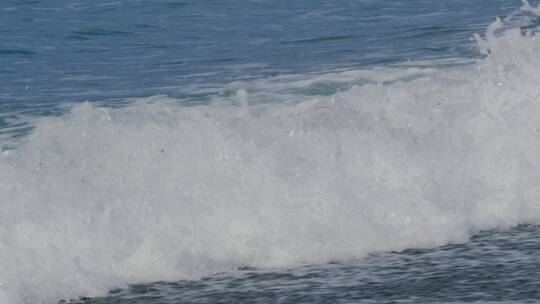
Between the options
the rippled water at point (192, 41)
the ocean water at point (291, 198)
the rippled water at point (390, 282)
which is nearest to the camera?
the rippled water at point (390, 282)

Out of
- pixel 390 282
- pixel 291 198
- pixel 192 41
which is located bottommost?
pixel 390 282

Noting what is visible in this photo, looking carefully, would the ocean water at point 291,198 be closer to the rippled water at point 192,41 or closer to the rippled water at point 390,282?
the rippled water at point 390,282

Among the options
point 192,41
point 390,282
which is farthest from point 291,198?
point 192,41

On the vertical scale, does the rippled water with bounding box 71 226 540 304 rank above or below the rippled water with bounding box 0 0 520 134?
below

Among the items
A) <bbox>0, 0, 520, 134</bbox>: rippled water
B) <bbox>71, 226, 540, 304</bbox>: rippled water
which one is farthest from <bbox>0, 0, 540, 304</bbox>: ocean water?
<bbox>0, 0, 520, 134</bbox>: rippled water

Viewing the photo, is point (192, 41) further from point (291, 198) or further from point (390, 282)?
point (390, 282)

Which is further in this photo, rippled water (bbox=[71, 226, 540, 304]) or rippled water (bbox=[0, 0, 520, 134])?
rippled water (bbox=[0, 0, 520, 134])

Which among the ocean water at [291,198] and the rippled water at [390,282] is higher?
the ocean water at [291,198]

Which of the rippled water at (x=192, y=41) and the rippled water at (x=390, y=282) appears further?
the rippled water at (x=192, y=41)

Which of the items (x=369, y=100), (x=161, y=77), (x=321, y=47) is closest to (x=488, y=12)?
(x=321, y=47)

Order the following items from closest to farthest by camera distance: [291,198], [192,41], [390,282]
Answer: [390,282]
[291,198]
[192,41]

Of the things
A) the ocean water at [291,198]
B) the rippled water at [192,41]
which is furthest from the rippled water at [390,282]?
the rippled water at [192,41]

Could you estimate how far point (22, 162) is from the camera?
7316 millimetres

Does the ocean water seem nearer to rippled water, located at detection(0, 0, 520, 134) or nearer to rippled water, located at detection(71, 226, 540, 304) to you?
rippled water, located at detection(71, 226, 540, 304)
